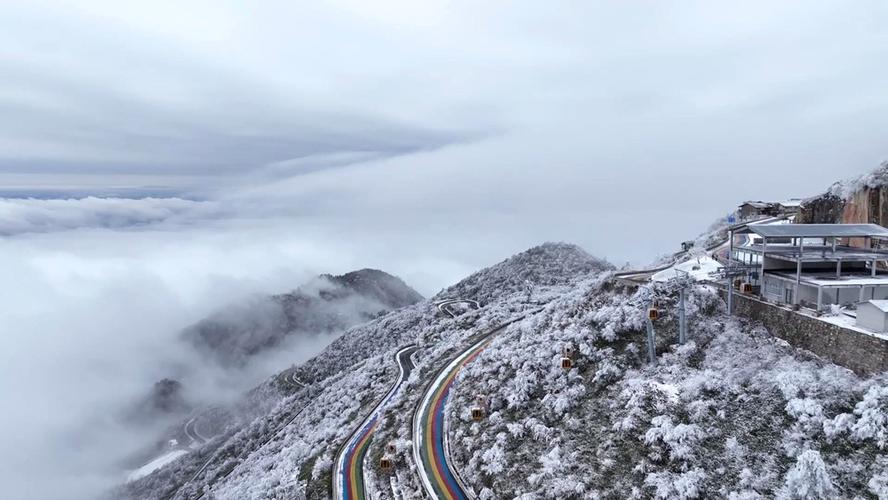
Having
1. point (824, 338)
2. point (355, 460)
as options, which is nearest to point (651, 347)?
point (824, 338)

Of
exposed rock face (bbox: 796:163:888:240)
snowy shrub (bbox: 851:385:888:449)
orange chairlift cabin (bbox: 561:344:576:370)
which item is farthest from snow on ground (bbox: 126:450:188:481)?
exposed rock face (bbox: 796:163:888:240)

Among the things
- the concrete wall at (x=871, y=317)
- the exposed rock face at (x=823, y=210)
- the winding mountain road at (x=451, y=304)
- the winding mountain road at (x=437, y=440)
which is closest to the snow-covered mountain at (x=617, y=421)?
the winding mountain road at (x=437, y=440)

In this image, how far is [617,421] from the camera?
28.6 meters

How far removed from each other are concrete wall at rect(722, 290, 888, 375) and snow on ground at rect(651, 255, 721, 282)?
28.0 ft

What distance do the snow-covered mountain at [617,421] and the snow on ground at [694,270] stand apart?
3.64 meters

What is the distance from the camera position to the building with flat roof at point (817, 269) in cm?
2977

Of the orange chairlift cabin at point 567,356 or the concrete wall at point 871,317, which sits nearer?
the concrete wall at point 871,317

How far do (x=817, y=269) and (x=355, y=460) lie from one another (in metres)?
40.8

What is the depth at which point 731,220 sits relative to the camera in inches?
2874

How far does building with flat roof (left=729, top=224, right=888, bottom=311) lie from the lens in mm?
29766

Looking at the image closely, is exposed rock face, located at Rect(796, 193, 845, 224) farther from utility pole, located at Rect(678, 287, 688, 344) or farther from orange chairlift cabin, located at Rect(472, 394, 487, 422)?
orange chairlift cabin, located at Rect(472, 394, 487, 422)

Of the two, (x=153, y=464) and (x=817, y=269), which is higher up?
(x=817, y=269)

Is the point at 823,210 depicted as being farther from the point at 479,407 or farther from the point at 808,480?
the point at 479,407

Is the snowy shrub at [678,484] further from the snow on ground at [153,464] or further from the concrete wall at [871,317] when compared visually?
the snow on ground at [153,464]
